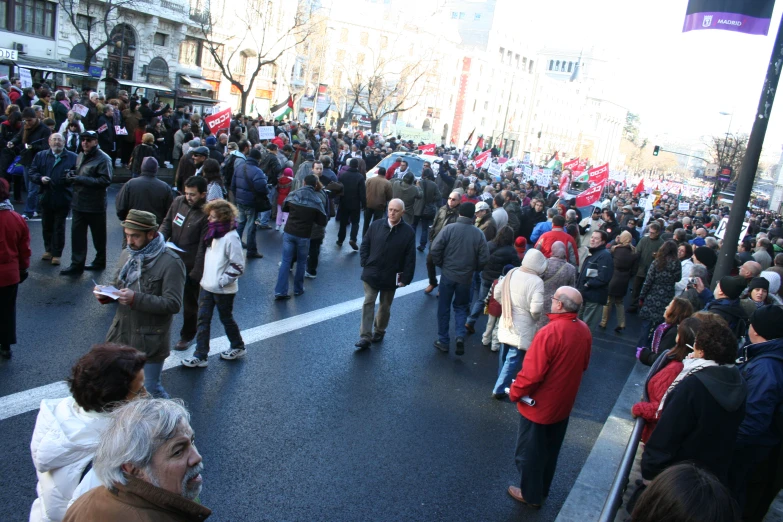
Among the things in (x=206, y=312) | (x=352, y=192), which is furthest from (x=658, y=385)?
(x=352, y=192)

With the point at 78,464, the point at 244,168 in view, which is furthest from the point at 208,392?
the point at 244,168

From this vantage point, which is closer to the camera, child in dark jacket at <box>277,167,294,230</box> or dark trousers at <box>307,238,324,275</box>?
dark trousers at <box>307,238,324,275</box>

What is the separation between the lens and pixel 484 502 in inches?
200

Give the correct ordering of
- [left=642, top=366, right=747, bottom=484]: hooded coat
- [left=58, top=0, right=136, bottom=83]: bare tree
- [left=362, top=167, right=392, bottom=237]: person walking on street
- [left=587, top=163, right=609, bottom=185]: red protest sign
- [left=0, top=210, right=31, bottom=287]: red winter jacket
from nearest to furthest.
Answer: [left=642, top=366, right=747, bottom=484]: hooded coat < [left=0, top=210, right=31, bottom=287]: red winter jacket < [left=362, top=167, right=392, bottom=237]: person walking on street < [left=587, top=163, right=609, bottom=185]: red protest sign < [left=58, top=0, right=136, bottom=83]: bare tree

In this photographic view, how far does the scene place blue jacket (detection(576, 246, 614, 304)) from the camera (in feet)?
→ 32.5

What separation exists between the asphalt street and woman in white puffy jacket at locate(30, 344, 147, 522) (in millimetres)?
1449

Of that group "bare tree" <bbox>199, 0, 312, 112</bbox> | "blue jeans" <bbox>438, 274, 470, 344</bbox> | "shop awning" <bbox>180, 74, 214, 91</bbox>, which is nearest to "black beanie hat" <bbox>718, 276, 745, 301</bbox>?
"blue jeans" <bbox>438, 274, 470, 344</bbox>

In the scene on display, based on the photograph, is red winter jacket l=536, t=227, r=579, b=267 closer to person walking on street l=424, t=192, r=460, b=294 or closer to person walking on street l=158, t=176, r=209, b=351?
person walking on street l=424, t=192, r=460, b=294

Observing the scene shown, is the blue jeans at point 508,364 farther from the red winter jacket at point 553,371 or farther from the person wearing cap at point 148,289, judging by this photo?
the person wearing cap at point 148,289

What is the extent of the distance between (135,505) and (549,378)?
336cm

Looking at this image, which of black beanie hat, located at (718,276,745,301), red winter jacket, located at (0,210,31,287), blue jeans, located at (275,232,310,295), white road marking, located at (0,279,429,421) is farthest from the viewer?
blue jeans, located at (275,232,310,295)

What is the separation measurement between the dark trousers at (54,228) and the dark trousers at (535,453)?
6.94 metres

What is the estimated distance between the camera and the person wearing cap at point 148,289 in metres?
4.70

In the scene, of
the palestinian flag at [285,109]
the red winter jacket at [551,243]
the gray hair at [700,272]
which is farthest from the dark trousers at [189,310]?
the palestinian flag at [285,109]
